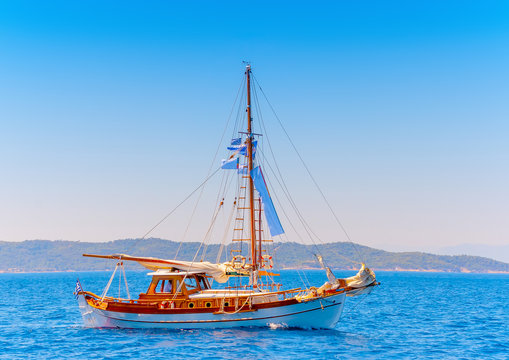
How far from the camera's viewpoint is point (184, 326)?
3928 cm

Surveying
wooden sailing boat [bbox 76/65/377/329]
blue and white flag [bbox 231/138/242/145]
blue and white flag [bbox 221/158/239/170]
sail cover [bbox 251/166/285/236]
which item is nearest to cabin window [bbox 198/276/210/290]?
wooden sailing boat [bbox 76/65/377/329]

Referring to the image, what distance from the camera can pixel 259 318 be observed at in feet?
128

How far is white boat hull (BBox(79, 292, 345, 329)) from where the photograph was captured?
1526 inches

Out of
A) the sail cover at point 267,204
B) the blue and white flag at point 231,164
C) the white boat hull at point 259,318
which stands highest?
the blue and white flag at point 231,164

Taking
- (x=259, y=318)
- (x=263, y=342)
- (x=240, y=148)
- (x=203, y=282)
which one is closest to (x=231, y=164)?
(x=240, y=148)

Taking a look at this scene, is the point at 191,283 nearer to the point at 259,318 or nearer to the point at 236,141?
the point at 259,318

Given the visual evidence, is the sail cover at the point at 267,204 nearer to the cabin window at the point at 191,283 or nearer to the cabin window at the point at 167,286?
the cabin window at the point at 191,283

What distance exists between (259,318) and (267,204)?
9.30 m

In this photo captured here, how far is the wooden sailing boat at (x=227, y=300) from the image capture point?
127ft

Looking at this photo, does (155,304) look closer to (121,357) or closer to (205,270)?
(205,270)

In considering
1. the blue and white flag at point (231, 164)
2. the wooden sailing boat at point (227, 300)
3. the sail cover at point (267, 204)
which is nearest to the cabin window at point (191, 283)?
the wooden sailing boat at point (227, 300)

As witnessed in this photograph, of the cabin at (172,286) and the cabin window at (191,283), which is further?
the cabin window at (191,283)

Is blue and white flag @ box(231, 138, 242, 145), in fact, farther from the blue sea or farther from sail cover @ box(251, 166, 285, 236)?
the blue sea

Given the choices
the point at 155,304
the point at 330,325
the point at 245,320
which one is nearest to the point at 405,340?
the point at 330,325
